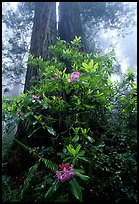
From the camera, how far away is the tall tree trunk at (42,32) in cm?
379

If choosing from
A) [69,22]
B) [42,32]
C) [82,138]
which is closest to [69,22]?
[69,22]

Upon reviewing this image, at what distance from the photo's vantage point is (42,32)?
464 cm

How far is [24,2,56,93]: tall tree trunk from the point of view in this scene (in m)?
3.79

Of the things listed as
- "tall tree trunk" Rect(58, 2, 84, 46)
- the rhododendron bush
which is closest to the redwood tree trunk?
"tall tree trunk" Rect(58, 2, 84, 46)

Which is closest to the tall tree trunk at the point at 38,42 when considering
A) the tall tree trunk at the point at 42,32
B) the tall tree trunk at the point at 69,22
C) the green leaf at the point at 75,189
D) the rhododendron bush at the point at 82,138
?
the tall tree trunk at the point at 42,32

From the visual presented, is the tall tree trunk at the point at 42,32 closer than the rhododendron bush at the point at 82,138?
No

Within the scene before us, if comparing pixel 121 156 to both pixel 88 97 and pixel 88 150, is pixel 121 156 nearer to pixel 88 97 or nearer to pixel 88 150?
pixel 88 150

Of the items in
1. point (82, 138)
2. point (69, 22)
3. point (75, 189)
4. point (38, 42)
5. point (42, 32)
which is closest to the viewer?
point (75, 189)

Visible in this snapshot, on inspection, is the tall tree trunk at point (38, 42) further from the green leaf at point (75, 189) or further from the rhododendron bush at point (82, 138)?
the green leaf at point (75, 189)

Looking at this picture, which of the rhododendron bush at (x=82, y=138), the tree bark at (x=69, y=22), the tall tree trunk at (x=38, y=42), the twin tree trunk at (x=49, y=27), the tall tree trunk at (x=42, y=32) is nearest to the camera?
the rhododendron bush at (x=82, y=138)

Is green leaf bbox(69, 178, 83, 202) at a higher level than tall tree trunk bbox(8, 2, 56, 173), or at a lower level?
lower

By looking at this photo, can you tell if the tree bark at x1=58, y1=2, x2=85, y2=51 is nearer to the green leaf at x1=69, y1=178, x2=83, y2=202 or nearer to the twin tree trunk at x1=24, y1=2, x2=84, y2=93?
the twin tree trunk at x1=24, y1=2, x2=84, y2=93

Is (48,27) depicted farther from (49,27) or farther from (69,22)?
(69,22)

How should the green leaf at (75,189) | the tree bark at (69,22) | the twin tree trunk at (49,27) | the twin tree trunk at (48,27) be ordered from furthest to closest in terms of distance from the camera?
the tree bark at (69,22), the twin tree trunk at (49,27), the twin tree trunk at (48,27), the green leaf at (75,189)
